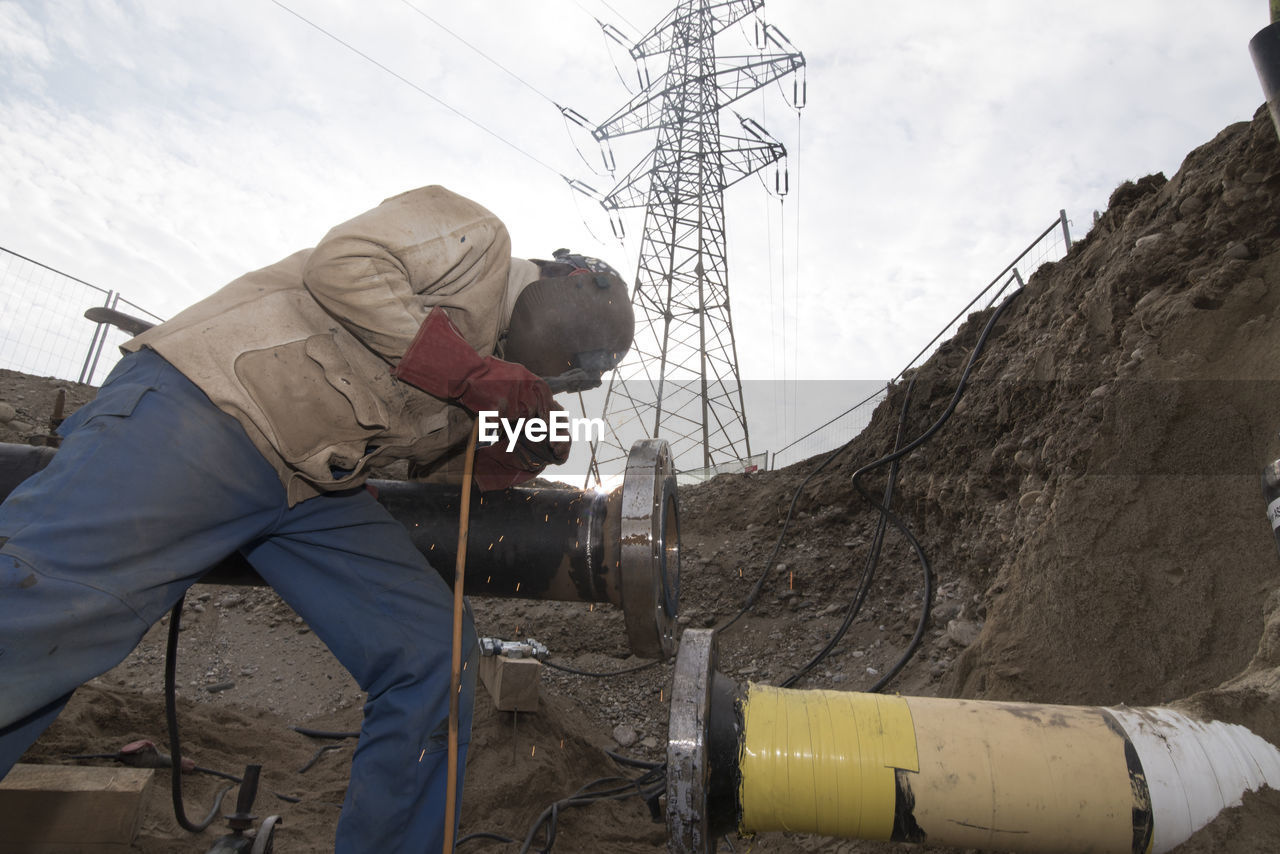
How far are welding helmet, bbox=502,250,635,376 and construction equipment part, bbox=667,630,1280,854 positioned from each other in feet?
3.45

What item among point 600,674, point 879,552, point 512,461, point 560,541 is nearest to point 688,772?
point 560,541

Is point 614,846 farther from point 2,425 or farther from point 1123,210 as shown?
point 2,425

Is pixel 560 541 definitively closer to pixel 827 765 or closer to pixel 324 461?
pixel 324 461

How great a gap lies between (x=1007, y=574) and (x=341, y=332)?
2080 mm

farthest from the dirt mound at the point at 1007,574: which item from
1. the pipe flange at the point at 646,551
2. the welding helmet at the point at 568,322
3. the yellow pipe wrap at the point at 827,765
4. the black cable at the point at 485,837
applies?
the welding helmet at the point at 568,322

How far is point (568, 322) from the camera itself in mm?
1982

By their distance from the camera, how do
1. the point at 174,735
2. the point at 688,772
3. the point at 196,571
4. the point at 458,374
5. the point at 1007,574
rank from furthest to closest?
1. the point at 1007,574
2. the point at 174,735
3. the point at 458,374
4. the point at 196,571
5. the point at 688,772

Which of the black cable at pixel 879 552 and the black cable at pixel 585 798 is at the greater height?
the black cable at pixel 879 552

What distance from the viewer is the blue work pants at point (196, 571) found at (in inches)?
47.7

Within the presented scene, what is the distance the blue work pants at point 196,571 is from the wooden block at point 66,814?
69 cm

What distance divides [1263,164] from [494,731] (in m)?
3.21

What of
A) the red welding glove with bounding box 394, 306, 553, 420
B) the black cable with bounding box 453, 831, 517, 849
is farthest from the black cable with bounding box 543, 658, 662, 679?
the red welding glove with bounding box 394, 306, 553, 420

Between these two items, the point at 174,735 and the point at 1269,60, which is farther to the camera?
the point at 174,735

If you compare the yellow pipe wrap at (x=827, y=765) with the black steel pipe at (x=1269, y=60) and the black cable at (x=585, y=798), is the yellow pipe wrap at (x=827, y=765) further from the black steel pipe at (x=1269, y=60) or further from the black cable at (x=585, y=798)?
the black steel pipe at (x=1269, y=60)
